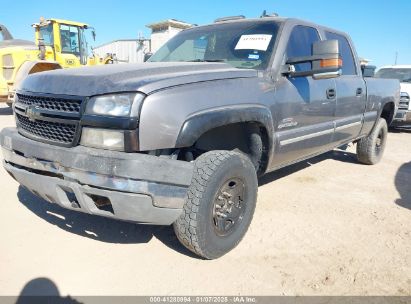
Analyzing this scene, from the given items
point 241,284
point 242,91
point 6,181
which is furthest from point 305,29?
point 6,181

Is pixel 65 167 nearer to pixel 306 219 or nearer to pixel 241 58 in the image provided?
pixel 241 58

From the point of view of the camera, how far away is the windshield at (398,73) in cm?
1039

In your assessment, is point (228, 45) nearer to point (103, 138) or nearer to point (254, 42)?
point (254, 42)

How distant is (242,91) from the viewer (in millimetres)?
2711

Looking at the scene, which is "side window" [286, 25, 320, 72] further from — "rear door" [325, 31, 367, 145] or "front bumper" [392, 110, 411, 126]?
"front bumper" [392, 110, 411, 126]

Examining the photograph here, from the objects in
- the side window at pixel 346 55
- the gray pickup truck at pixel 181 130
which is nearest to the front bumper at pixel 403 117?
the side window at pixel 346 55

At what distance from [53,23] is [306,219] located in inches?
434

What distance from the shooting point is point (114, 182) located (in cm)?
211

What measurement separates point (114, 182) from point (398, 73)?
1085cm

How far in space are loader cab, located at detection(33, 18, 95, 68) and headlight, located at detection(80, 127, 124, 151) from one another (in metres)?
10.1

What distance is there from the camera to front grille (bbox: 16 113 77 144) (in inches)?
91.3

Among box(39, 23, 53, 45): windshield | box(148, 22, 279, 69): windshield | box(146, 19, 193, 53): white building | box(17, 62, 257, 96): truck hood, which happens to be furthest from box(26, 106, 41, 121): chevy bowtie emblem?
box(146, 19, 193, 53): white building

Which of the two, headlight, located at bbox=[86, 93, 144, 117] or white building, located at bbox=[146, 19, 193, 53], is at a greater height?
white building, located at bbox=[146, 19, 193, 53]

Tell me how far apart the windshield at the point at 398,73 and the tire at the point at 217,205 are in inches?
372
